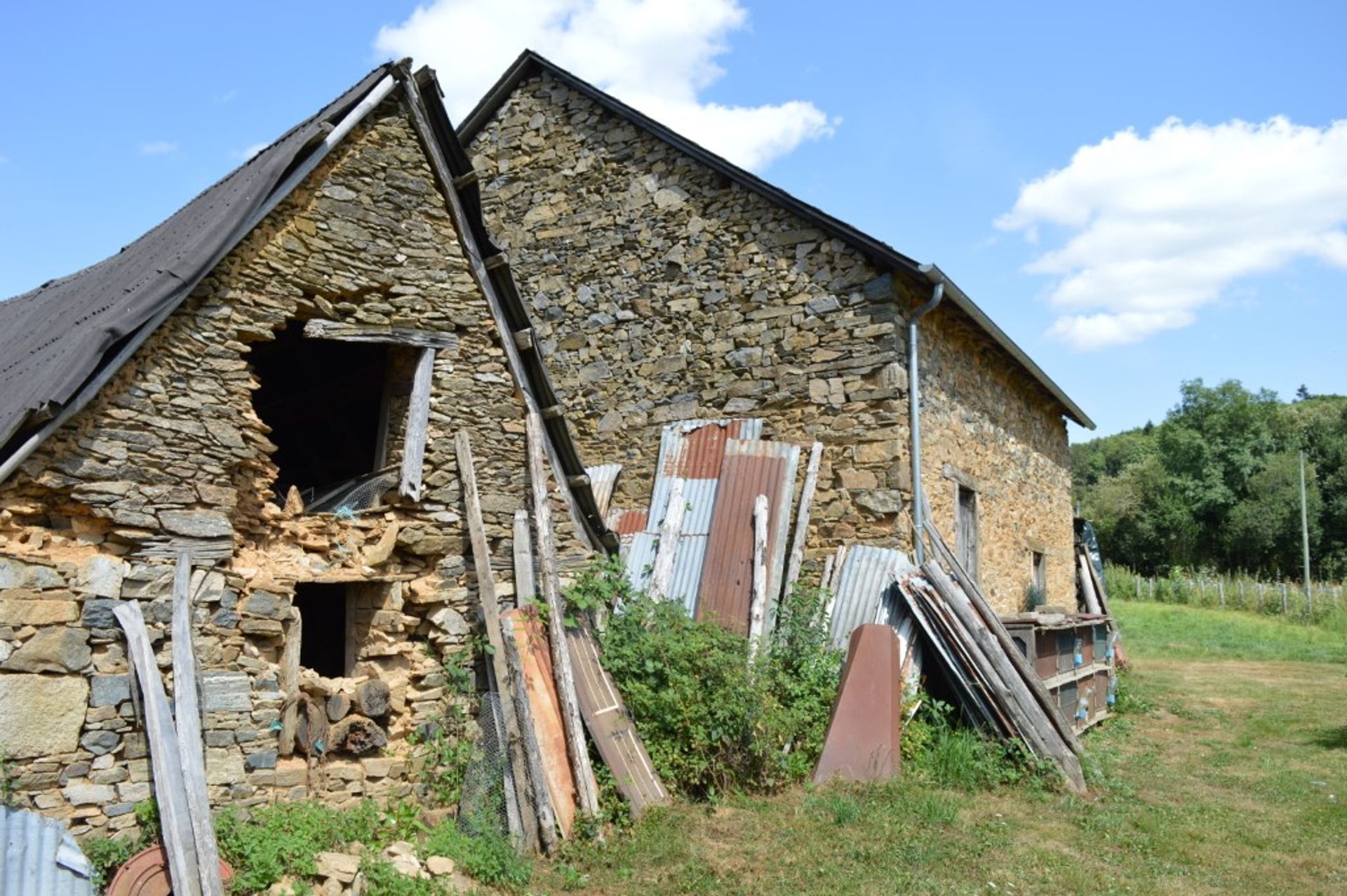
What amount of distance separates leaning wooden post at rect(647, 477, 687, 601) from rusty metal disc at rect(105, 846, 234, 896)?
187 inches

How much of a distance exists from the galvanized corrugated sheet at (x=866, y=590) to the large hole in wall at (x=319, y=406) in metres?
4.48

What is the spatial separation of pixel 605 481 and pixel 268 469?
499 centimetres

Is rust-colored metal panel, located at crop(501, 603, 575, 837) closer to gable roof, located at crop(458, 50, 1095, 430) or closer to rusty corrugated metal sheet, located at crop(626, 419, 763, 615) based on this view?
rusty corrugated metal sheet, located at crop(626, 419, 763, 615)

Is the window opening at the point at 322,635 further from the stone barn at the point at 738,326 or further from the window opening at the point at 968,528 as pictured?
the window opening at the point at 968,528

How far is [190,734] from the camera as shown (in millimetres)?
5371

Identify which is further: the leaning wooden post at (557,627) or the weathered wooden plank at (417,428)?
the weathered wooden plank at (417,428)

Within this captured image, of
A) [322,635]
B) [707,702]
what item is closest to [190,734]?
[322,635]

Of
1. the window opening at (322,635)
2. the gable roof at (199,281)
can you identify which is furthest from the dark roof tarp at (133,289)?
the window opening at (322,635)

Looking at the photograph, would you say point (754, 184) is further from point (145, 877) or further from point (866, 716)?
point (145, 877)

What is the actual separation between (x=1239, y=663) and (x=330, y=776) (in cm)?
1718

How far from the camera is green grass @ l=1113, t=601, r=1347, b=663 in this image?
18.8 m

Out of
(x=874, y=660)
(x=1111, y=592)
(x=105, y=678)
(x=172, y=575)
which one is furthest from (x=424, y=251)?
(x=1111, y=592)

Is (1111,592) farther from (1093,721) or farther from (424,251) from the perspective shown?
(424,251)

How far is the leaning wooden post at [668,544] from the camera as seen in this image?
30.7 ft
